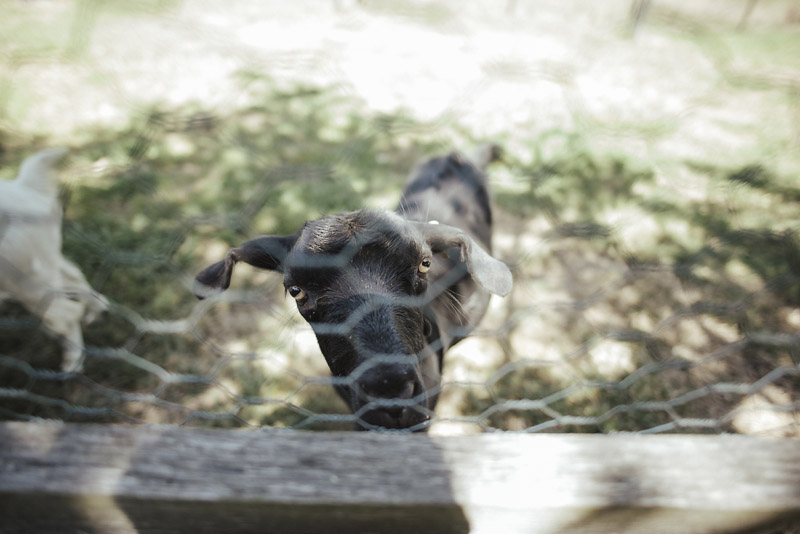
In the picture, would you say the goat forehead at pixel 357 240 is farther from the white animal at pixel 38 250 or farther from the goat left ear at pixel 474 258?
the white animal at pixel 38 250

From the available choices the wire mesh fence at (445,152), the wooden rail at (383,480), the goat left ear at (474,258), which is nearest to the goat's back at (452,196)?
the wire mesh fence at (445,152)

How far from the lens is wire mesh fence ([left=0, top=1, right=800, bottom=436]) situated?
6.50 ft

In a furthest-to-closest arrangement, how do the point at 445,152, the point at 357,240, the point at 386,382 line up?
1. the point at 445,152
2. the point at 357,240
3. the point at 386,382

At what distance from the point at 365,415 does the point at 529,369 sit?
1.45 meters

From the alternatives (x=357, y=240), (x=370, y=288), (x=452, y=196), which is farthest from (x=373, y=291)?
(x=452, y=196)

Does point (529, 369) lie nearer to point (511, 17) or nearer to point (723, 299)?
point (723, 299)

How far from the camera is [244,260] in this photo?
1.68 m

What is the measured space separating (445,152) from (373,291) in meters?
2.05

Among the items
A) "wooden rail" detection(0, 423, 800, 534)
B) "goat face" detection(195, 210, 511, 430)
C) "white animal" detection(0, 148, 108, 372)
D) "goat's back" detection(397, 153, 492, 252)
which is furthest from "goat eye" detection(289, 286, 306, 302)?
"white animal" detection(0, 148, 108, 372)

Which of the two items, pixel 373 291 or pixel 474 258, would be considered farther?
pixel 474 258

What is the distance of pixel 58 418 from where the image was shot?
7.36ft

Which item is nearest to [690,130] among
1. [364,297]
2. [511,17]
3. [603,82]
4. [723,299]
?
[603,82]

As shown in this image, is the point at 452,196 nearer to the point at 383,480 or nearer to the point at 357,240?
the point at 357,240

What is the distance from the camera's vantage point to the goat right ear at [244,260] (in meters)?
1.59
